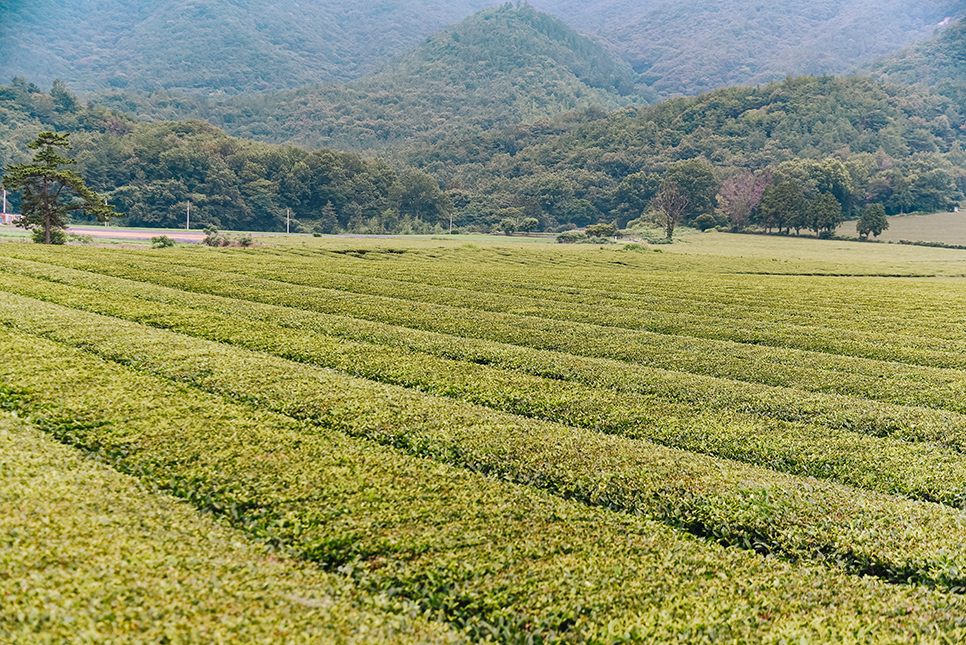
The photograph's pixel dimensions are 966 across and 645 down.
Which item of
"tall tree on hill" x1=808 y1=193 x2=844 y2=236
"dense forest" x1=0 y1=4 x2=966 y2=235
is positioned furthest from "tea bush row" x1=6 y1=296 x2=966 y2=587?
"dense forest" x1=0 y1=4 x2=966 y2=235

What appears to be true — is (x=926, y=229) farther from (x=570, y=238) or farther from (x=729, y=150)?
(x=570, y=238)

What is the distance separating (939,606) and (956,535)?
157cm

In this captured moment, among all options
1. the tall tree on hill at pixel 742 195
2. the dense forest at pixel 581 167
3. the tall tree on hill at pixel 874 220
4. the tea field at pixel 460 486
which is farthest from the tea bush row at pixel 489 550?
the tall tree on hill at pixel 742 195

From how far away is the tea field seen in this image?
475 centimetres

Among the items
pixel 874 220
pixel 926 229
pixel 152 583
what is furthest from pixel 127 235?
pixel 926 229

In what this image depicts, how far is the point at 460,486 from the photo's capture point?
689 centimetres

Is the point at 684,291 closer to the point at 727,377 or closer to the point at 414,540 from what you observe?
the point at 727,377

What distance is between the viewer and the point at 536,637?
4613mm

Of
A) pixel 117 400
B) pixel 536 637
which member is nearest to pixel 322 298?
pixel 117 400

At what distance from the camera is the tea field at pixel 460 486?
475cm

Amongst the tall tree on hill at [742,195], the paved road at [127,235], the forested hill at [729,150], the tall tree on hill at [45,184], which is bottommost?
the paved road at [127,235]

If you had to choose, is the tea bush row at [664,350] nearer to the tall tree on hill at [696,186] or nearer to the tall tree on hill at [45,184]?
the tall tree on hill at [45,184]

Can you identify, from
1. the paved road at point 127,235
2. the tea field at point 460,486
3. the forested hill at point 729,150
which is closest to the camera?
the tea field at point 460,486

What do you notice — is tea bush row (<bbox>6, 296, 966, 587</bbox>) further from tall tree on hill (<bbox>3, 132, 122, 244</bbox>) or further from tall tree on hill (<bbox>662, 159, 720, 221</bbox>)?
tall tree on hill (<bbox>662, 159, 720, 221</bbox>)
